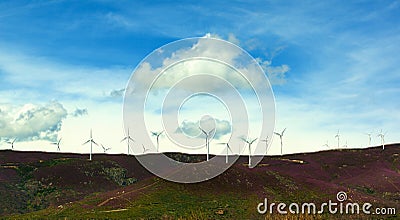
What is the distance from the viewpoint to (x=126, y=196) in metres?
82.8

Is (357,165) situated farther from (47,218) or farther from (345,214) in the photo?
(47,218)

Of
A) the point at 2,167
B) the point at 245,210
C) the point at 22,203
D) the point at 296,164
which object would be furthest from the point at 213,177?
the point at 2,167

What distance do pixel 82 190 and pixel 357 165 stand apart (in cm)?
7494

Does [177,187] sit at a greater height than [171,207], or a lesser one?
greater

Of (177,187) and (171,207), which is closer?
(171,207)

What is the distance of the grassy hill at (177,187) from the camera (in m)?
76.3

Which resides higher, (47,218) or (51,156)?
(51,156)

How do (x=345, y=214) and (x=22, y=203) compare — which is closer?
(x=345, y=214)

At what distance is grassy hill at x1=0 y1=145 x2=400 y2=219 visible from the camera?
7631 centimetres

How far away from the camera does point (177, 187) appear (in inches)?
3428

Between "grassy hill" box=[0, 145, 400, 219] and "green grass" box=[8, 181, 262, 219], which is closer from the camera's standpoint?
"green grass" box=[8, 181, 262, 219]

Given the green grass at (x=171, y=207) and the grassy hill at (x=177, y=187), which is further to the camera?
the grassy hill at (x=177, y=187)

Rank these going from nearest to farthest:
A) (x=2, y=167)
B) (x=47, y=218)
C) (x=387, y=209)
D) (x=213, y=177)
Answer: (x=47, y=218)
(x=387, y=209)
(x=213, y=177)
(x=2, y=167)

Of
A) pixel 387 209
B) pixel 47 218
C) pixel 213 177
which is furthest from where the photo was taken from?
pixel 213 177
